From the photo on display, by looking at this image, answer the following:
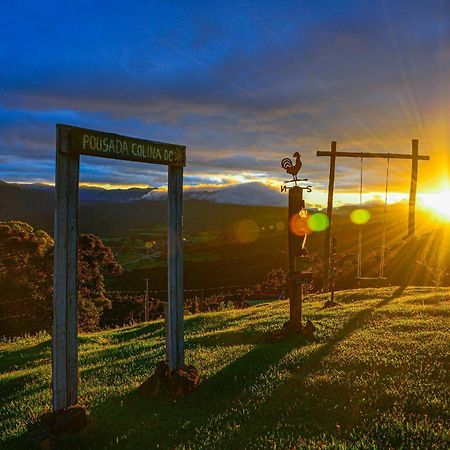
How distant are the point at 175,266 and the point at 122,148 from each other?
2.08m

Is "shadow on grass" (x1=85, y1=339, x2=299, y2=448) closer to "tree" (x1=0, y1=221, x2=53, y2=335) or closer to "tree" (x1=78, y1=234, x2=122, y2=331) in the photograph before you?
"tree" (x1=78, y1=234, x2=122, y2=331)

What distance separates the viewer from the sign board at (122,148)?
628 cm

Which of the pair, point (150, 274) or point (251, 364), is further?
point (150, 274)

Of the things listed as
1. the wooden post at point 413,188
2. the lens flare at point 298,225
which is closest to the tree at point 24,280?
the wooden post at point 413,188

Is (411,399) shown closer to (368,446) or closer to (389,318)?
(368,446)

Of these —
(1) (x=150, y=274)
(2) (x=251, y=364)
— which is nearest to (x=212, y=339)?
(2) (x=251, y=364)

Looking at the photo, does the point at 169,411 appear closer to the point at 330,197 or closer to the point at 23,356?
the point at 23,356

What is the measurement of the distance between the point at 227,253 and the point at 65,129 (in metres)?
82.3

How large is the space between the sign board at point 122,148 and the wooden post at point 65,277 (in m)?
0.13

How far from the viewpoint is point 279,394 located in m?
7.14

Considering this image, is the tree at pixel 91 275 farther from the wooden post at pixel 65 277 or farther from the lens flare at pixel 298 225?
the wooden post at pixel 65 277

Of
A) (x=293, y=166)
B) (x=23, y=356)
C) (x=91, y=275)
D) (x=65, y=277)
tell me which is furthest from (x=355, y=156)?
(x=91, y=275)

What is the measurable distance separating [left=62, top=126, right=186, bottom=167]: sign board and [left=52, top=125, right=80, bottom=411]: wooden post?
13 centimetres

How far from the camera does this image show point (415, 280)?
2698cm
